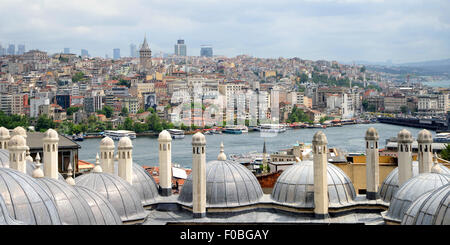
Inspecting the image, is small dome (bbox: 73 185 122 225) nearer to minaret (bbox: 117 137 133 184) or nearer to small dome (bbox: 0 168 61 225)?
small dome (bbox: 0 168 61 225)

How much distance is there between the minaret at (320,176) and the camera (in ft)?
16.8

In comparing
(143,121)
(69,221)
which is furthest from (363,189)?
(143,121)

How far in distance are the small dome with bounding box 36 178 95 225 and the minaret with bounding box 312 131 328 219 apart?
1946 millimetres

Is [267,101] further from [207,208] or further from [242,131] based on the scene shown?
[207,208]

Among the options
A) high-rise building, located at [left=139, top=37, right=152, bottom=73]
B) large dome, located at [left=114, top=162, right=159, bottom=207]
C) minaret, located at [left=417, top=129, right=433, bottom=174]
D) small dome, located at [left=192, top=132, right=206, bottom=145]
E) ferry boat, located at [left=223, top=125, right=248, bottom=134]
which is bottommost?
ferry boat, located at [left=223, top=125, right=248, bottom=134]

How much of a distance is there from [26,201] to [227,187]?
2.35 metres

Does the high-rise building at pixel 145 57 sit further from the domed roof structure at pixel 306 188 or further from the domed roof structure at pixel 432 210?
the domed roof structure at pixel 432 210

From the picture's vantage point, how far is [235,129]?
3080cm

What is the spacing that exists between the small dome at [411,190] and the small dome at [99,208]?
1912mm

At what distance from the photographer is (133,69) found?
53.0m

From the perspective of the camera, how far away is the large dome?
5633 mm

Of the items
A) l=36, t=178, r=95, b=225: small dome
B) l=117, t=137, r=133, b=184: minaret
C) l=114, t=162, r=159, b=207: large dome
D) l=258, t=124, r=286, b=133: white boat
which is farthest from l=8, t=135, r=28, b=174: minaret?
l=258, t=124, r=286, b=133: white boat

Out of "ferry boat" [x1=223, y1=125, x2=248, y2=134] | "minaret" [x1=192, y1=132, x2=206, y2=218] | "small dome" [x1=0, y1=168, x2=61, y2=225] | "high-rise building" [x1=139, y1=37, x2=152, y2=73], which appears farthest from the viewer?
"high-rise building" [x1=139, y1=37, x2=152, y2=73]

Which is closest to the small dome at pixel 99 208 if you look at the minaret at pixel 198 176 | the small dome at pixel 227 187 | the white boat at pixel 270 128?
the minaret at pixel 198 176
